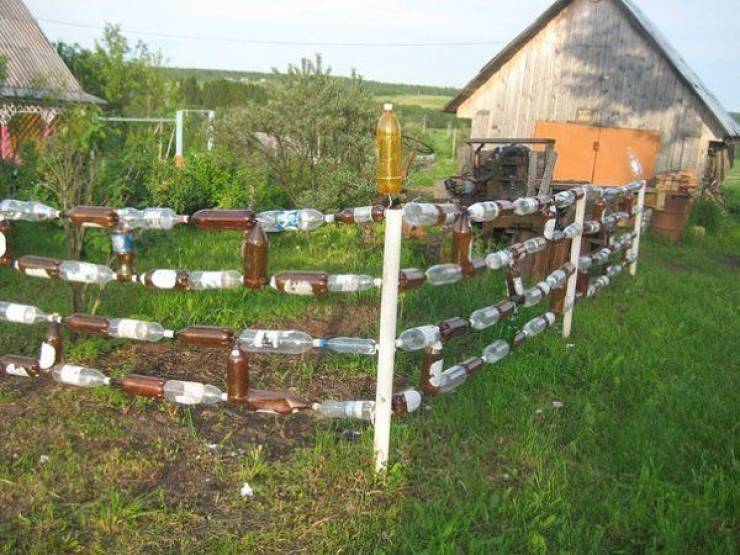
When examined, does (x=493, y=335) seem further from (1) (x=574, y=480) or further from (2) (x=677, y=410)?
(1) (x=574, y=480)

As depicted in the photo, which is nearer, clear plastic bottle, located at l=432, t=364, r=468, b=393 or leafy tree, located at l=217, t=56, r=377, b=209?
clear plastic bottle, located at l=432, t=364, r=468, b=393

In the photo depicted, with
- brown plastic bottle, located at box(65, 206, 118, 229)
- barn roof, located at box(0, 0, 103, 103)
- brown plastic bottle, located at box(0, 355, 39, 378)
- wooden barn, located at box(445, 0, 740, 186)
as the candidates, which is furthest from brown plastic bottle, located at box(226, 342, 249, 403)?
barn roof, located at box(0, 0, 103, 103)

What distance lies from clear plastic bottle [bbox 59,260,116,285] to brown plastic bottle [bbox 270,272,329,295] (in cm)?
83

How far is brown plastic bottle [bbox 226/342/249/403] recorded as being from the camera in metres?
3.21

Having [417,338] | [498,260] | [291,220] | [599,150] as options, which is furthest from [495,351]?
[599,150]

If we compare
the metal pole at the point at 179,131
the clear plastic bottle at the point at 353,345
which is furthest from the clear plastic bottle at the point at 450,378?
the metal pole at the point at 179,131

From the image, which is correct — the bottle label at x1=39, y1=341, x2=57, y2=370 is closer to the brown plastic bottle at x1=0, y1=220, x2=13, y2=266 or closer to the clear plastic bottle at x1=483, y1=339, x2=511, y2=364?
the brown plastic bottle at x1=0, y1=220, x2=13, y2=266

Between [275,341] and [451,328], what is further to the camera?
[451,328]

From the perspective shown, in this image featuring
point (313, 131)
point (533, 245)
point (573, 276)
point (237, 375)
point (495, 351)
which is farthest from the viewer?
point (313, 131)

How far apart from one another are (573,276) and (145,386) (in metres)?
3.51

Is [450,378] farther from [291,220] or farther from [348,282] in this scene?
[291,220]

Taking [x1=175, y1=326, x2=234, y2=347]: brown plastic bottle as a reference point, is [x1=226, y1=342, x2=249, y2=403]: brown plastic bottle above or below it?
below

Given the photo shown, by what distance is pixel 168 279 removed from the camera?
3.34 m

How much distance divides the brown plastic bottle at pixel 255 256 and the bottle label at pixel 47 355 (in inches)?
45.2
